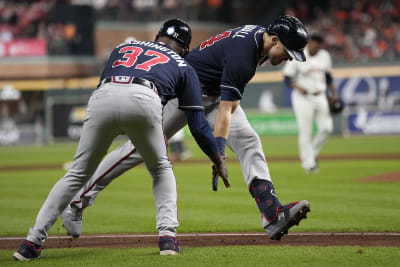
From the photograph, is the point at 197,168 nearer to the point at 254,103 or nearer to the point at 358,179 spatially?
the point at 358,179

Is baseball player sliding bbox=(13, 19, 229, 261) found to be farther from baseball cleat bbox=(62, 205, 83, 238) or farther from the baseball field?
baseball cleat bbox=(62, 205, 83, 238)

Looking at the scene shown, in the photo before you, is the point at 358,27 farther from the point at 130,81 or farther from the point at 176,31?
the point at 130,81

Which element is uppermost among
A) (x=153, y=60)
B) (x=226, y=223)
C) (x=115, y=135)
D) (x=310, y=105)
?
(x=153, y=60)

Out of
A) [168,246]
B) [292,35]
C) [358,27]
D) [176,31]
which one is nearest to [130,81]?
[176,31]

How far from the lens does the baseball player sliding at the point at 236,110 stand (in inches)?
235

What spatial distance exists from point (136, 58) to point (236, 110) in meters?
1.45

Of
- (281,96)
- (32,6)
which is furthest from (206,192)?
(32,6)

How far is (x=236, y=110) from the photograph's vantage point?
6.62m

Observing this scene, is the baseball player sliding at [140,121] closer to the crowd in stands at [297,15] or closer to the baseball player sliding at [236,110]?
the baseball player sliding at [236,110]

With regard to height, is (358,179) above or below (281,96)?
above

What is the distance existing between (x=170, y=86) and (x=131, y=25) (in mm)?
30506

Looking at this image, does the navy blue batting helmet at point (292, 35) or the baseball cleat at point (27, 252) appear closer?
the baseball cleat at point (27, 252)

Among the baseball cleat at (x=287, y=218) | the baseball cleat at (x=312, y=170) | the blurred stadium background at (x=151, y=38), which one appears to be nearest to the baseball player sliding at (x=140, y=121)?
the baseball cleat at (x=287, y=218)

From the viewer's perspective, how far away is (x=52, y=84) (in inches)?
1344
